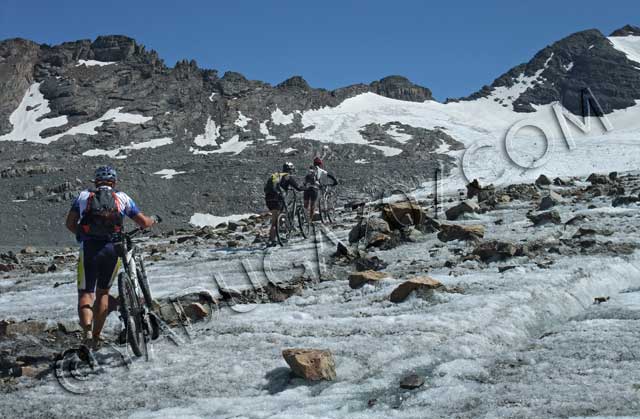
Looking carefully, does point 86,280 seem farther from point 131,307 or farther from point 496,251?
point 496,251

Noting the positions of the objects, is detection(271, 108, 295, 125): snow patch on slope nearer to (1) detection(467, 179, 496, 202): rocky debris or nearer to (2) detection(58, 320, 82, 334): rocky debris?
(1) detection(467, 179, 496, 202): rocky debris

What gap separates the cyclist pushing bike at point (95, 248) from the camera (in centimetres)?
609

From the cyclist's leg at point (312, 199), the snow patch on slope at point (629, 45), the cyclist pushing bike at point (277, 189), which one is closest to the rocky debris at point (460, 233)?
the cyclist pushing bike at point (277, 189)

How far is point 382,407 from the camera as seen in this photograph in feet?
14.5

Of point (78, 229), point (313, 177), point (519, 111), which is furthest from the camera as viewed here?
point (519, 111)

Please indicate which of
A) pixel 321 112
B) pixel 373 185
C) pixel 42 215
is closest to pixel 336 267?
pixel 42 215

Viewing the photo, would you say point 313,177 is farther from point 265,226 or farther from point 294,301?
point 294,301

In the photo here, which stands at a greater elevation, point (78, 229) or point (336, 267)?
point (78, 229)

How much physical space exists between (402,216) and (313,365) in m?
9.46

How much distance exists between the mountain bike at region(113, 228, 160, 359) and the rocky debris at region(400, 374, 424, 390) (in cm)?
283

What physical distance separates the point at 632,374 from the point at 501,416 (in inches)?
47.9

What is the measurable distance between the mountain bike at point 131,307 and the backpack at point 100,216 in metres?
0.13

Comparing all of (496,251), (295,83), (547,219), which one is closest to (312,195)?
(547,219)

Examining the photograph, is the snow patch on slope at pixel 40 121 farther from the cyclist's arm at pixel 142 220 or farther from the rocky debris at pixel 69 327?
the cyclist's arm at pixel 142 220
